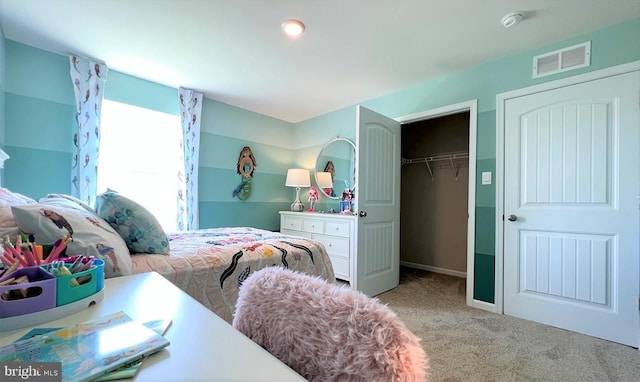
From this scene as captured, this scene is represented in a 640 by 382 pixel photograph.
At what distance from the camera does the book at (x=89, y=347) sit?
44 centimetres

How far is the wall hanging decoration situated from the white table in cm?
300

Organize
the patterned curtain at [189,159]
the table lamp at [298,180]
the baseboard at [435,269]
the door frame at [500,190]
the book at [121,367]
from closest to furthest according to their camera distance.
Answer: the book at [121,367], the door frame at [500,190], the patterned curtain at [189,159], the baseboard at [435,269], the table lamp at [298,180]

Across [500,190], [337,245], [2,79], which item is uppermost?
[2,79]

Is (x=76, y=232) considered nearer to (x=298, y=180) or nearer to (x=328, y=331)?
(x=328, y=331)

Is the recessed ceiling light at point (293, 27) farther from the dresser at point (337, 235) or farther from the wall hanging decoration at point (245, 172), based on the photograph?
the wall hanging decoration at point (245, 172)

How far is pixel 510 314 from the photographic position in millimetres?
2326

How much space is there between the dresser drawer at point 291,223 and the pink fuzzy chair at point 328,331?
2.86m

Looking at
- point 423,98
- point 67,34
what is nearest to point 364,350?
point 423,98

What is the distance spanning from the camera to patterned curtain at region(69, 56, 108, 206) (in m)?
2.47

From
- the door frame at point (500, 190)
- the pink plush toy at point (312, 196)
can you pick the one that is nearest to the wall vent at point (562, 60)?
the door frame at point (500, 190)

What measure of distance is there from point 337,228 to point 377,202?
1.82 ft

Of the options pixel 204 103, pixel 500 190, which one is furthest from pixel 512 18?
pixel 204 103

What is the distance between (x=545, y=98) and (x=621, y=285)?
1.55 meters

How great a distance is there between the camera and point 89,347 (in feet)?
1.64
